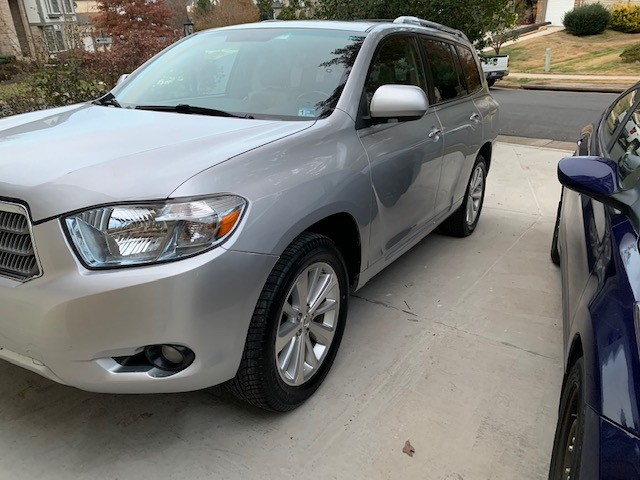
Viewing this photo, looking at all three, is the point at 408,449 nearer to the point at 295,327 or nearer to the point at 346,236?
the point at 295,327

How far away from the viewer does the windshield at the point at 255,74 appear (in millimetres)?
2863

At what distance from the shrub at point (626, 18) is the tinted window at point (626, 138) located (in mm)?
34462

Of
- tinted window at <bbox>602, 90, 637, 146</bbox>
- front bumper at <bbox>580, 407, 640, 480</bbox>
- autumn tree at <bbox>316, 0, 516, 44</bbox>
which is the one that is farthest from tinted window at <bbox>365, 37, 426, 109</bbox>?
autumn tree at <bbox>316, 0, 516, 44</bbox>

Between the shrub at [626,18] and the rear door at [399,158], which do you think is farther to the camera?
the shrub at [626,18]

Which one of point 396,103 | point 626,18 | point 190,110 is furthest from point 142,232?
point 626,18

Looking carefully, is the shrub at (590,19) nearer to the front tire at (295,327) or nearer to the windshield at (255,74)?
the windshield at (255,74)

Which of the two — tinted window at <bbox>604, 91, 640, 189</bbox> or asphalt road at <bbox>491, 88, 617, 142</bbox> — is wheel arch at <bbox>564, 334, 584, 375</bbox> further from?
asphalt road at <bbox>491, 88, 617, 142</bbox>

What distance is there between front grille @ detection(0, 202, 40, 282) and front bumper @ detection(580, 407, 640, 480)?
1823mm

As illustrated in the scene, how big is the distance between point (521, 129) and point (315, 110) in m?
9.49

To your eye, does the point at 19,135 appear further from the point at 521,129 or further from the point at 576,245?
the point at 521,129

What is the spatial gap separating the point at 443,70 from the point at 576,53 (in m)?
29.3

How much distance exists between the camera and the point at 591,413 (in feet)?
4.71

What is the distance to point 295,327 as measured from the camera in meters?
2.42

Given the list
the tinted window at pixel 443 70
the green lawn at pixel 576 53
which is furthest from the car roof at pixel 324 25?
the green lawn at pixel 576 53
